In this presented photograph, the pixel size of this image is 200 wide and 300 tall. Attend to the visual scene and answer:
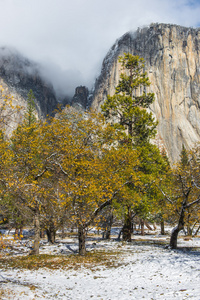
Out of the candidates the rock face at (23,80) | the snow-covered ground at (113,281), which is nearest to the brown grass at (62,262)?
the snow-covered ground at (113,281)

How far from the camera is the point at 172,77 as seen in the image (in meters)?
116

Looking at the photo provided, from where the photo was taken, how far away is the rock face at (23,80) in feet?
497

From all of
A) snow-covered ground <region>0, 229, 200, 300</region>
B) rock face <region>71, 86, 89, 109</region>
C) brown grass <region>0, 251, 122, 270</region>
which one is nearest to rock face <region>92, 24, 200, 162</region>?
rock face <region>71, 86, 89, 109</region>

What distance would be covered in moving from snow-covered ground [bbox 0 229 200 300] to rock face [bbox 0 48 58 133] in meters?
143

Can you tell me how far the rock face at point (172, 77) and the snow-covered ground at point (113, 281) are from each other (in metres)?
96.2

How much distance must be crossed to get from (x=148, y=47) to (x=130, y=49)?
10.1 metres

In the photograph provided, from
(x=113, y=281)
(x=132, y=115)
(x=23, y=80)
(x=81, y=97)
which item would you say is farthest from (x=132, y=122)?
(x=81, y=97)

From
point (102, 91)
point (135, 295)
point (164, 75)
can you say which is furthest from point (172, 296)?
point (102, 91)

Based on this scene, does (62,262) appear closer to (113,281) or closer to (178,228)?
(113,281)

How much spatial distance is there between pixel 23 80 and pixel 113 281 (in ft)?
580

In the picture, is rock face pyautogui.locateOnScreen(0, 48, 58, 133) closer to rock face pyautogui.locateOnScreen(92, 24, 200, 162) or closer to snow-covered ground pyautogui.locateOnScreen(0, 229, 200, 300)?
rock face pyautogui.locateOnScreen(92, 24, 200, 162)

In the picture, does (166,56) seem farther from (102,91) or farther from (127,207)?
(127,207)

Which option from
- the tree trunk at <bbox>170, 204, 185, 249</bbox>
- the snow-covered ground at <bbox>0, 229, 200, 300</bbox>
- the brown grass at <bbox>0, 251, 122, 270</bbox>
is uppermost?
the tree trunk at <bbox>170, 204, 185, 249</bbox>

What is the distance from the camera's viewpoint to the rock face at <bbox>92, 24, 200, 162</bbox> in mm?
108812
